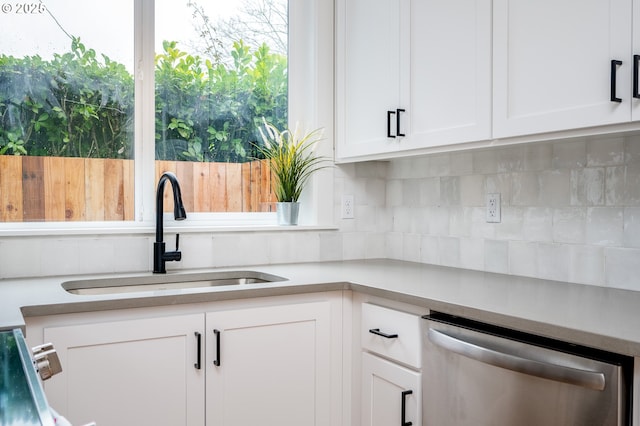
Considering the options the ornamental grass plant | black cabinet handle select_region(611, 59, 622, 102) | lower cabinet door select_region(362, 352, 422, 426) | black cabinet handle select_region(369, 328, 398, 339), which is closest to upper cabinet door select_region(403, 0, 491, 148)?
black cabinet handle select_region(611, 59, 622, 102)

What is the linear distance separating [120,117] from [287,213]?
0.81 m

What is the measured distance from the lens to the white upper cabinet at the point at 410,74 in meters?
1.84

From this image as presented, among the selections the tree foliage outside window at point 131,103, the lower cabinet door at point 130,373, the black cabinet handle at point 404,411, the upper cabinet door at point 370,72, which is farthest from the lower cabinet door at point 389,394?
the tree foliage outside window at point 131,103

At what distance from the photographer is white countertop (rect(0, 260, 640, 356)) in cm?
125

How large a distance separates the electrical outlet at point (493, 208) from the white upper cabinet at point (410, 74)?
37cm

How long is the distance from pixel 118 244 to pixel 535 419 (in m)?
1.56

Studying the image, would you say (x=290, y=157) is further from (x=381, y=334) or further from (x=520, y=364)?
(x=520, y=364)

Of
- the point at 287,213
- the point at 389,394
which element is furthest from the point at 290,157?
the point at 389,394

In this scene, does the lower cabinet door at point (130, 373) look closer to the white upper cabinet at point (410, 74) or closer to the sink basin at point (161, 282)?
the sink basin at point (161, 282)

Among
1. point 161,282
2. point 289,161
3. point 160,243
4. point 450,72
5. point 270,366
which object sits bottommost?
point 270,366

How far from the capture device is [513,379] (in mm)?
1344

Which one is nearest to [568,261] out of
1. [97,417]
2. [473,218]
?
[473,218]

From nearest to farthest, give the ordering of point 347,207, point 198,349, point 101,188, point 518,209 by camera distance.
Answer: point 198,349 → point 518,209 → point 101,188 → point 347,207

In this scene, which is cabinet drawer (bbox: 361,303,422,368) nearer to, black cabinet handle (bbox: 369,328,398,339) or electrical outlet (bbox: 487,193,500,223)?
black cabinet handle (bbox: 369,328,398,339)
